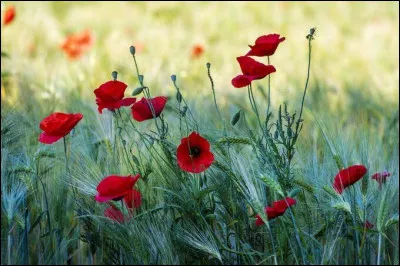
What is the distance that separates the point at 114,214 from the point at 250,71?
1.08 ft

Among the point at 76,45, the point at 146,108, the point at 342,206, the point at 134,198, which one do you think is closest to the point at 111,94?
the point at 146,108

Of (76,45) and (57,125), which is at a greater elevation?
(76,45)

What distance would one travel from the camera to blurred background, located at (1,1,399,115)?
2.73m

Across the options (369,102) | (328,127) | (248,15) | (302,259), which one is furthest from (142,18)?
(302,259)

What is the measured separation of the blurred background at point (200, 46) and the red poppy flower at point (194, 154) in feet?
3.37

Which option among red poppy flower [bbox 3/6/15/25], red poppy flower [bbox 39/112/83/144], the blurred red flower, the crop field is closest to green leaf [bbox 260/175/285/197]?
the crop field

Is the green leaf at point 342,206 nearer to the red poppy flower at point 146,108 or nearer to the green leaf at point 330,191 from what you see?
the green leaf at point 330,191

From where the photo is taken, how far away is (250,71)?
4.59 ft

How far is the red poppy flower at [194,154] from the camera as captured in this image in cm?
131

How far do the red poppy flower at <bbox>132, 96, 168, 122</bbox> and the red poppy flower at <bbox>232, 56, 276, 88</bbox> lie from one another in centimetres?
13

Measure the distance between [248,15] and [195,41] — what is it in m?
0.58

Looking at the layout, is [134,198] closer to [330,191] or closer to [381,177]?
[330,191]

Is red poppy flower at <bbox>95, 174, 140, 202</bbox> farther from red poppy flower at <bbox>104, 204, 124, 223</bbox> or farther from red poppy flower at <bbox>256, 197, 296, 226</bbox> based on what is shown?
red poppy flower at <bbox>256, 197, 296, 226</bbox>

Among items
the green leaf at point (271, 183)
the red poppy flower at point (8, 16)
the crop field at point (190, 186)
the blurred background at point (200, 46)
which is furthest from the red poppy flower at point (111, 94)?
the red poppy flower at point (8, 16)
